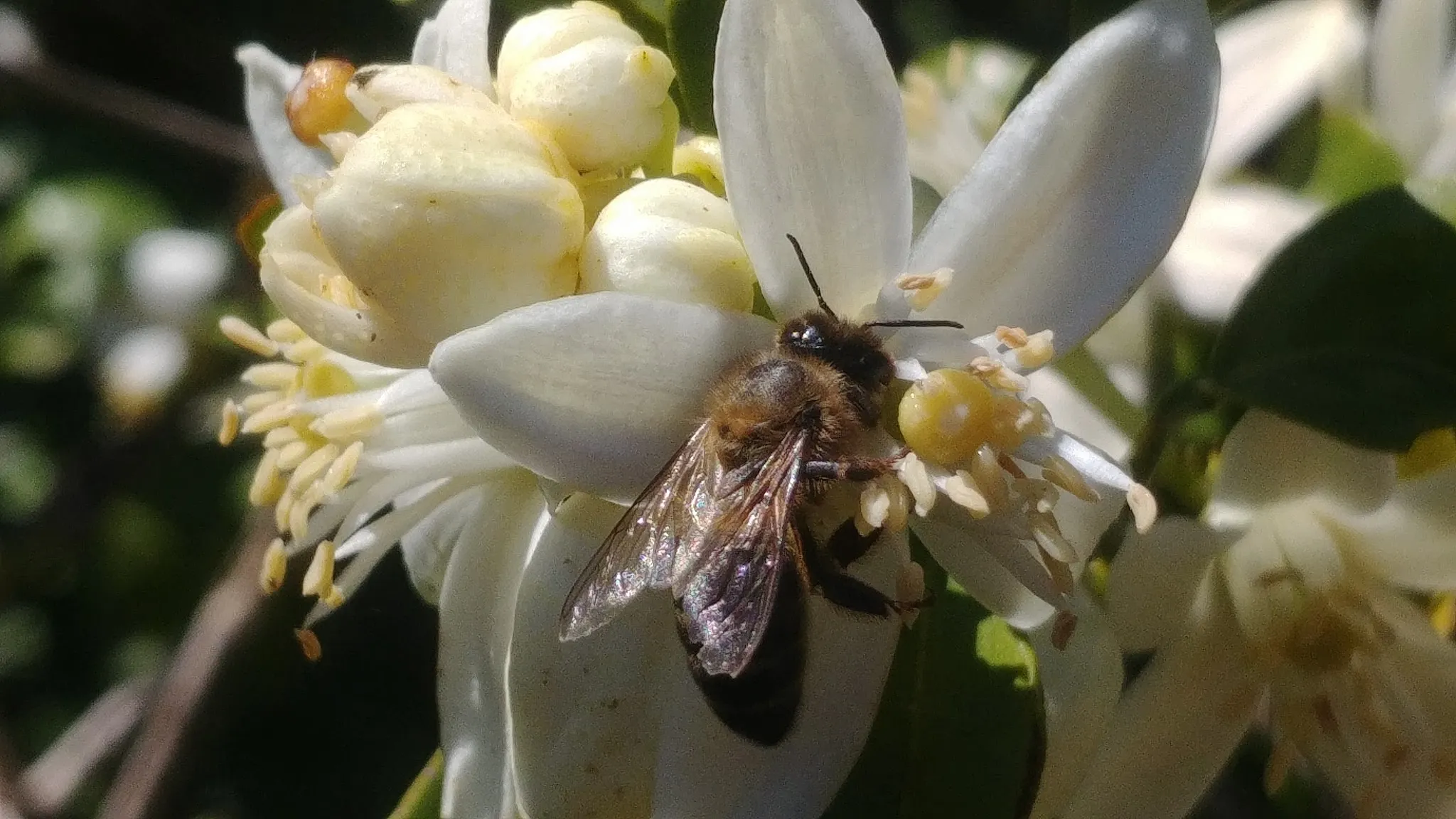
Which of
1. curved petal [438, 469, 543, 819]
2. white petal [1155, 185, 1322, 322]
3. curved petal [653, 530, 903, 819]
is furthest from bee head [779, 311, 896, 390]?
white petal [1155, 185, 1322, 322]

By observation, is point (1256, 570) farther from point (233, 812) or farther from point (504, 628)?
point (233, 812)

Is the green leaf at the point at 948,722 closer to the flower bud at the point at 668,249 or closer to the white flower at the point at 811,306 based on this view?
the white flower at the point at 811,306

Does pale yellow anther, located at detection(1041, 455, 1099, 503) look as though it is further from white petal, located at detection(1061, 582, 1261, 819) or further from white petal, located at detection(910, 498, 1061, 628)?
white petal, located at detection(1061, 582, 1261, 819)

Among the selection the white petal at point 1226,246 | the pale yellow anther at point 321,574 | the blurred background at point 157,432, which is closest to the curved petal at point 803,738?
the pale yellow anther at point 321,574

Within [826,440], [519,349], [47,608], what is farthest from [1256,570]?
[47,608]

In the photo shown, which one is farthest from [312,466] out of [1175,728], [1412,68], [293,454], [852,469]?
[1412,68]

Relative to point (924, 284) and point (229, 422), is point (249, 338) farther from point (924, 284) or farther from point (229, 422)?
point (924, 284)
